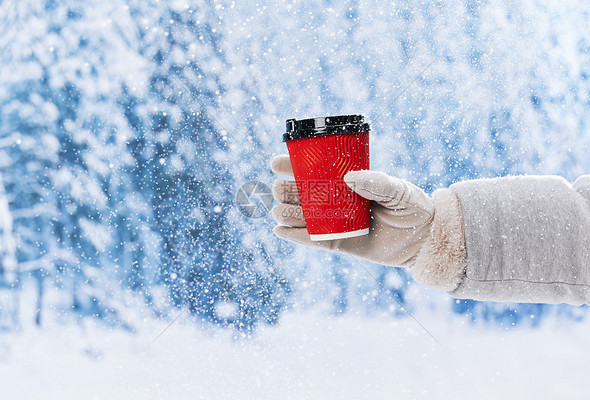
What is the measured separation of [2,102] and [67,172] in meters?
0.35

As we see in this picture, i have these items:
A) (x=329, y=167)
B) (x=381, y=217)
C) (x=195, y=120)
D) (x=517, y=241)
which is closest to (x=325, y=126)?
(x=329, y=167)

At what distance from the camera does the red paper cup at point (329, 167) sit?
0.79 metres

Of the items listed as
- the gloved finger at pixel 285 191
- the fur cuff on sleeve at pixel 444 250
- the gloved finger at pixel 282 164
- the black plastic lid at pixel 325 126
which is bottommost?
the fur cuff on sleeve at pixel 444 250

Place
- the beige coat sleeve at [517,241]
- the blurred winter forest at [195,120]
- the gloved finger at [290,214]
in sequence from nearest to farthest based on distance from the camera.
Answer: the beige coat sleeve at [517,241] < the gloved finger at [290,214] < the blurred winter forest at [195,120]

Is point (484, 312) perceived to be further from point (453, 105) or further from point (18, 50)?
point (18, 50)

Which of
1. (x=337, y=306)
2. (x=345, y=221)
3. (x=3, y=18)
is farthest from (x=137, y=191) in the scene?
(x=345, y=221)

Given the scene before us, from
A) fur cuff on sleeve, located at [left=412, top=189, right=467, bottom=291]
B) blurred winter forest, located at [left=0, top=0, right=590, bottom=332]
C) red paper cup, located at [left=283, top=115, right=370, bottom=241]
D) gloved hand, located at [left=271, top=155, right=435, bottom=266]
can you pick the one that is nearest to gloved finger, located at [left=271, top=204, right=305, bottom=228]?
gloved hand, located at [left=271, top=155, right=435, bottom=266]

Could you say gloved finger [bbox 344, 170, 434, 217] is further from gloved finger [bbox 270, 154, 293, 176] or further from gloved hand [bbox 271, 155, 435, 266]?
gloved finger [bbox 270, 154, 293, 176]

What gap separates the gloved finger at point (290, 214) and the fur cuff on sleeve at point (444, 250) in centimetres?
26

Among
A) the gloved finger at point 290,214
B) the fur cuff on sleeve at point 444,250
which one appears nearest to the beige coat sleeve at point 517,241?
the fur cuff on sleeve at point 444,250

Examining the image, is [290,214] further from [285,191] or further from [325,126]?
[325,126]

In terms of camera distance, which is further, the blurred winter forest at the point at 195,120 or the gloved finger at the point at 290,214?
the blurred winter forest at the point at 195,120

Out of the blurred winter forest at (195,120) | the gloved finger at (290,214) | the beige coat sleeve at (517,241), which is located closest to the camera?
the beige coat sleeve at (517,241)

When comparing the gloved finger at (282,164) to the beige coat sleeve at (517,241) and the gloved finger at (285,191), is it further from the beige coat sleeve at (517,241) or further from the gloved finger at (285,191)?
the beige coat sleeve at (517,241)
